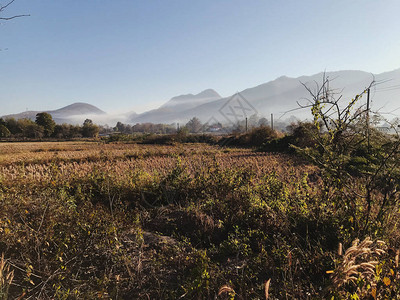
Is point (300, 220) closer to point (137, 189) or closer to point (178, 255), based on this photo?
point (178, 255)

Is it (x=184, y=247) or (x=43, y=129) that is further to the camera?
(x=43, y=129)

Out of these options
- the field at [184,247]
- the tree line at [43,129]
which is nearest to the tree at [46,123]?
the tree line at [43,129]

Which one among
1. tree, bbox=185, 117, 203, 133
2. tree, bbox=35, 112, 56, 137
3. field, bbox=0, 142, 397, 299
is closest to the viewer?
field, bbox=0, 142, 397, 299

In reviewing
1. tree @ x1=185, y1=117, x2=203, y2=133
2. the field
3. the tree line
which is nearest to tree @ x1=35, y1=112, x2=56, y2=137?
the tree line

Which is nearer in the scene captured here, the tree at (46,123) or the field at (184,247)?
the field at (184,247)

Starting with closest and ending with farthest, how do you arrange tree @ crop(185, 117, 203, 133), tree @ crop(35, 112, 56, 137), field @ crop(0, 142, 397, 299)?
field @ crop(0, 142, 397, 299) < tree @ crop(35, 112, 56, 137) < tree @ crop(185, 117, 203, 133)

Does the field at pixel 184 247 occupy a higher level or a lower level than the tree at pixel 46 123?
lower

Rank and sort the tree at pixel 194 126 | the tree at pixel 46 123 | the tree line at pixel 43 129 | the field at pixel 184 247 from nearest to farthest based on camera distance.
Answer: the field at pixel 184 247, the tree line at pixel 43 129, the tree at pixel 46 123, the tree at pixel 194 126

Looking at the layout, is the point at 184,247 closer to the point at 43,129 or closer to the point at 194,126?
the point at 43,129

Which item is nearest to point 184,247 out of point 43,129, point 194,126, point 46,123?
point 43,129

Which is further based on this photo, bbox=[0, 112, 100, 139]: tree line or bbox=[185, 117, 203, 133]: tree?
bbox=[185, 117, 203, 133]: tree

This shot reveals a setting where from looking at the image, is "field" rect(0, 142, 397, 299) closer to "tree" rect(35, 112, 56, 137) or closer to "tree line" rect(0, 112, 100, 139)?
"tree line" rect(0, 112, 100, 139)

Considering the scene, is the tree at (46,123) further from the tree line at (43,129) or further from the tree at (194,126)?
the tree at (194,126)

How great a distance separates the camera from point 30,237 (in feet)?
11.3
